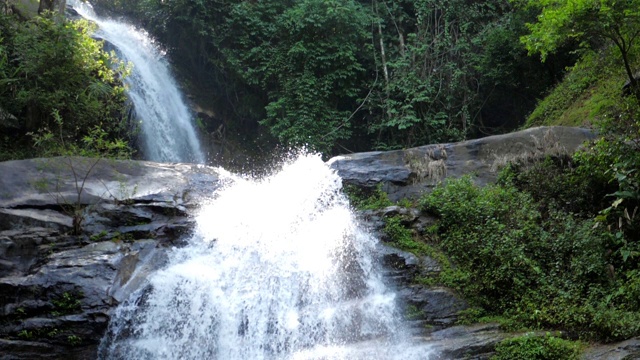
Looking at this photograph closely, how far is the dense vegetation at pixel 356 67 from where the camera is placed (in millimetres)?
18766

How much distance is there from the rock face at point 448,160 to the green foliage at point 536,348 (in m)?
4.97

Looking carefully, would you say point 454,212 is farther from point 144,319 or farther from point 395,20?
point 395,20

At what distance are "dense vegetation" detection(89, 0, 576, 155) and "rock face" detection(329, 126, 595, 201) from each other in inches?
195

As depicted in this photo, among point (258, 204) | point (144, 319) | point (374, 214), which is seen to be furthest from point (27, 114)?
point (374, 214)

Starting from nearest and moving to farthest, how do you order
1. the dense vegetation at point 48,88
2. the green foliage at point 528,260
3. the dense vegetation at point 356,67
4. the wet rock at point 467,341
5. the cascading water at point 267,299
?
1. the wet rock at point 467,341
2. the green foliage at point 528,260
3. the cascading water at point 267,299
4. the dense vegetation at point 48,88
5. the dense vegetation at point 356,67

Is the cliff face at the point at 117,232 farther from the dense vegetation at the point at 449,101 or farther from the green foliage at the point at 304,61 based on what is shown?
the green foliage at the point at 304,61

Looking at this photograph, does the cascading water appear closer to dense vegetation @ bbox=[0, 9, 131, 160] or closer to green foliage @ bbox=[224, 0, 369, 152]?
dense vegetation @ bbox=[0, 9, 131, 160]

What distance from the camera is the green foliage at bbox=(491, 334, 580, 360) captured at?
7988mm

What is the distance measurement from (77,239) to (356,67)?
11676 mm

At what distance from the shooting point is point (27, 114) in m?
14.0

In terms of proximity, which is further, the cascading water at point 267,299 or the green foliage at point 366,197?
the green foliage at point 366,197

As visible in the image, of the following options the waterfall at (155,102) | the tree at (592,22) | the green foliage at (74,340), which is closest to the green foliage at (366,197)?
the tree at (592,22)

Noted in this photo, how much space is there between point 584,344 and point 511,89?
12632 millimetres

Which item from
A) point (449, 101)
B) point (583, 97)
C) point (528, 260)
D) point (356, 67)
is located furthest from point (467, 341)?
point (356, 67)
